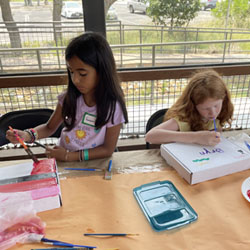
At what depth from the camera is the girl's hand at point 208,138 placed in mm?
907

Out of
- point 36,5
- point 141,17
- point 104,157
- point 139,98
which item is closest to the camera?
point 104,157

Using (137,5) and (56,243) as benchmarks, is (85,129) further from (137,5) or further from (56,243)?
(137,5)

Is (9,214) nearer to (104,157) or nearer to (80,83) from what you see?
(104,157)

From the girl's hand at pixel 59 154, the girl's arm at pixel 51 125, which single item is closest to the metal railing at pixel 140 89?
the girl's arm at pixel 51 125

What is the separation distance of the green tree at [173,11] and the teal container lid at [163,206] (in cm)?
127

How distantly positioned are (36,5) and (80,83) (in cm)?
87

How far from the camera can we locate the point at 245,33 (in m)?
1.78

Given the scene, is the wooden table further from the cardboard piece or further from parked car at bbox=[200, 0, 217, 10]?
parked car at bbox=[200, 0, 217, 10]

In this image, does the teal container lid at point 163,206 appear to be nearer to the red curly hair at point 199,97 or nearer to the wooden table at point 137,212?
the wooden table at point 137,212

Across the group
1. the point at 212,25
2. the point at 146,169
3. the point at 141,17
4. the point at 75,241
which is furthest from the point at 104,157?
the point at 212,25

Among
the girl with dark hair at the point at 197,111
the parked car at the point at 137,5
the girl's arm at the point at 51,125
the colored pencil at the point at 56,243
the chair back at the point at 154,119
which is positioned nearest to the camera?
the colored pencil at the point at 56,243

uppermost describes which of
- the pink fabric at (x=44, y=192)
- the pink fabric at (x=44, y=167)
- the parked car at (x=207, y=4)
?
the parked car at (x=207, y=4)

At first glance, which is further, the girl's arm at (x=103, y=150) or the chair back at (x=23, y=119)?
the chair back at (x=23, y=119)

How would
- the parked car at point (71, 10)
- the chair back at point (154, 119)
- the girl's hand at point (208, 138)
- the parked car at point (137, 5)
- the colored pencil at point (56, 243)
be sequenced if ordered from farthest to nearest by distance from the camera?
the parked car at point (137, 5) → the parked car at point (71, 10) → the chair back at point (154, 119) → the girl's hand at point (208, 138) → the colored pencil at point (56, 243)
